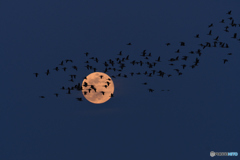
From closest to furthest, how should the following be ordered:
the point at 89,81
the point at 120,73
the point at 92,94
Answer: the point at 120,73
the point at 89,81
the point at 92,94

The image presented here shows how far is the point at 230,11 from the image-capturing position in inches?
2472

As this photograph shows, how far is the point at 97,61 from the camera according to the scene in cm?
6781

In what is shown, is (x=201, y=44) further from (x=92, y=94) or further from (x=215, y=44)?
(x=92, y=94)

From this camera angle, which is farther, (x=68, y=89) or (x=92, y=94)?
(x=92, y=94)

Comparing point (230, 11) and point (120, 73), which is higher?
point (230, 11)

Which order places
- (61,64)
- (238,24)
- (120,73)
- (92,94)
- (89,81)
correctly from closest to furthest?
1. (238,24)
2. (61,64)
3. (120,73)
4. (89,81)
5. (92,94)

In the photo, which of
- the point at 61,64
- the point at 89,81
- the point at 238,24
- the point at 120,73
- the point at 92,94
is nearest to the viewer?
the point at 238,24

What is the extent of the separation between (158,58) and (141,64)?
2787mm

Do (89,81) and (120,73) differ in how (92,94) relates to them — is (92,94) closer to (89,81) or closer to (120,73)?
(89,81)

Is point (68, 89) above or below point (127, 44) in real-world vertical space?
below

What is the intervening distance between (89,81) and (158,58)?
549 inches

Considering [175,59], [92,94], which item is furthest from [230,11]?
[92,94]

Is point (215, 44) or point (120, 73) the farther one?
point (120, 73)

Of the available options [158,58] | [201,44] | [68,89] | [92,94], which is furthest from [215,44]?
[92,94]
